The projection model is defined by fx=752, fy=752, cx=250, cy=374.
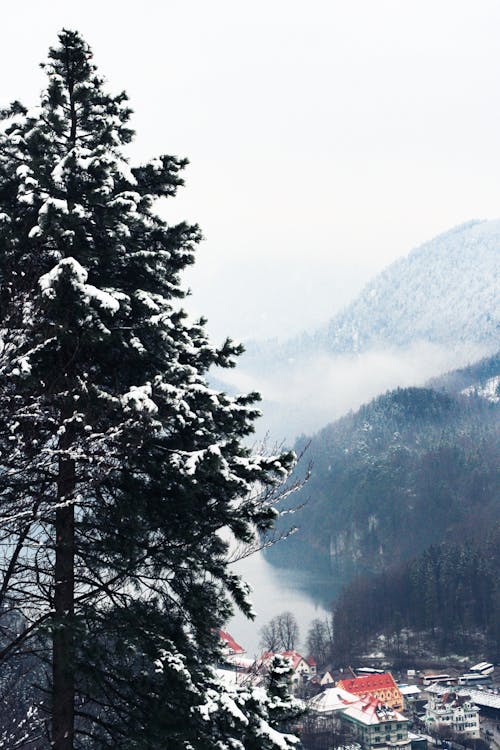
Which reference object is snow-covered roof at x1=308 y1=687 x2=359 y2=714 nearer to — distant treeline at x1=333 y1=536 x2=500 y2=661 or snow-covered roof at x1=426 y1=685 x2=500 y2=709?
snow-covered roof at x1=426 y1=685 x2=500 y2=709

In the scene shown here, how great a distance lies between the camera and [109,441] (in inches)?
351

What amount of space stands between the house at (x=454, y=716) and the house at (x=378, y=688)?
11.6ft

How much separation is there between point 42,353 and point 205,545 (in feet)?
11.0

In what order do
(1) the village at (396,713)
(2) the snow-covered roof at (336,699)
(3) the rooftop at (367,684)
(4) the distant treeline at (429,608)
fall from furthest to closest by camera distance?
(4) the distant treeline at (429,608), (3) the rooftop at (367,684), (2) the snow-covered roof at (336,699), (1) the village at (396,713)

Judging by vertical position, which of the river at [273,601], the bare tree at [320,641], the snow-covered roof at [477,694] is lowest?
the snow-covered roof at [477,694]

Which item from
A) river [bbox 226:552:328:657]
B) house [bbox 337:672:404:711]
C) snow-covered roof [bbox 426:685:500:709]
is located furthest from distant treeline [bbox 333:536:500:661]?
house [bbox 337:672:404:711]

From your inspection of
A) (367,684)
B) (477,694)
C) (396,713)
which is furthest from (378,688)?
(477,694)

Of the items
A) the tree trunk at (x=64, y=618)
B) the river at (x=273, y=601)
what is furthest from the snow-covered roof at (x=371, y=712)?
the tree trunk at (x=64, y=618)

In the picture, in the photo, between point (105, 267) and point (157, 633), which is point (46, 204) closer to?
point (105, 267)

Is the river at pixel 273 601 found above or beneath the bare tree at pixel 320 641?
above

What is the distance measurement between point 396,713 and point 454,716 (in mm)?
7054

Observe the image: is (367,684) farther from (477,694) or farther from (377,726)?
(477,694)

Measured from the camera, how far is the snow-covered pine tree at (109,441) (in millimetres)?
8711

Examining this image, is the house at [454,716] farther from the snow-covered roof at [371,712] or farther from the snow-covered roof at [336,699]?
the snow-covered roof at [336,699]
